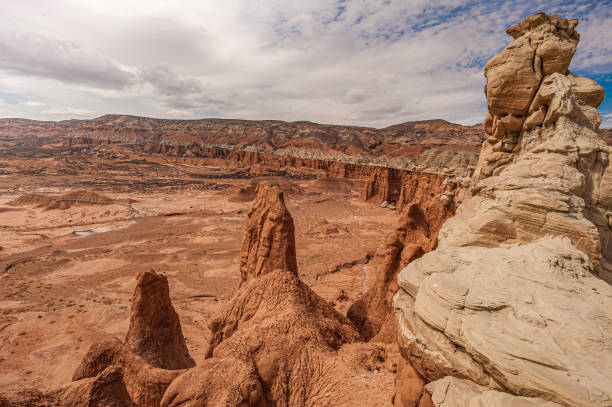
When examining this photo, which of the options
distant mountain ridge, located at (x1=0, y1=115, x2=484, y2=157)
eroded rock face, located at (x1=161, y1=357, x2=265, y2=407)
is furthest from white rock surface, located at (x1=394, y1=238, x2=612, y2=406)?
distant mountain ridge, located at (x1=0, y1=115, x2=484, y2=157)

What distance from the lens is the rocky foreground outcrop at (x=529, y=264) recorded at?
10.1 feet

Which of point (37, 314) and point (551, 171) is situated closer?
point (551, 171)

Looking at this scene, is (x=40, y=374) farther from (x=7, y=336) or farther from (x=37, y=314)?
(x=37, y=314)

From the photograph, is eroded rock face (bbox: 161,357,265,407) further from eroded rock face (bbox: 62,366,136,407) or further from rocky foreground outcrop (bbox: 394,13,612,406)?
rocky foreground outcrop (bbox: 394,13,612,406)

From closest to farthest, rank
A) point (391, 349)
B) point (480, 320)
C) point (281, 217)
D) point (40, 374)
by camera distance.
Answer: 1. point (480, 320)
2. point (391, 349)
3. point (40, 374)
4. point (281, 217)

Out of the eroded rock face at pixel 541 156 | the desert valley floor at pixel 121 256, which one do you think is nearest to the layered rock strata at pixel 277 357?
the desert valley floor at pixel 121 256

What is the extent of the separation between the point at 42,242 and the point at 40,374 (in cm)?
2658

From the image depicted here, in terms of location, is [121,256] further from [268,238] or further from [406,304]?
[406,304]

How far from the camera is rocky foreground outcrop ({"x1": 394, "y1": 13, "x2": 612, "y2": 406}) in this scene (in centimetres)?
307

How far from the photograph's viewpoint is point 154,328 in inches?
408

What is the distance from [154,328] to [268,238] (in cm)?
585

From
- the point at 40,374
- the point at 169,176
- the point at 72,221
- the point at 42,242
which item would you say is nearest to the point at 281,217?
the point at 40,374

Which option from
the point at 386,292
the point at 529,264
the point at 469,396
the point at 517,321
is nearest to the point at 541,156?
the point at 529,264

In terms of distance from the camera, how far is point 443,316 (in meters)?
3.86
